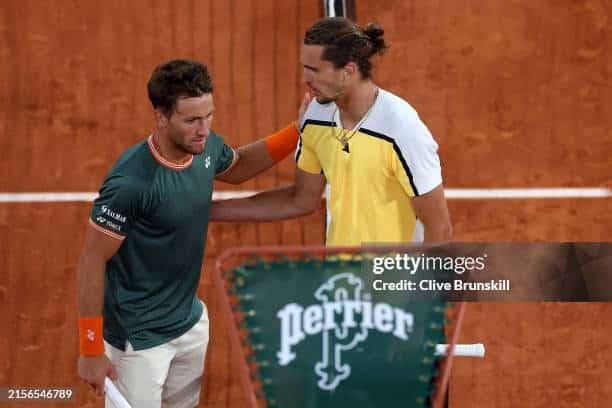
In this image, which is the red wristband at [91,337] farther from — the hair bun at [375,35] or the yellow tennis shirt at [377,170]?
the hair bun at [375,35]

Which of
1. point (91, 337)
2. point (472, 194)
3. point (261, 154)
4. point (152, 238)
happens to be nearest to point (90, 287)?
point (91, 337)

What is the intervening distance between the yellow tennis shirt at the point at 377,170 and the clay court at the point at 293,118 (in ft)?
3.73

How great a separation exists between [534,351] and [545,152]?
2.70 ft

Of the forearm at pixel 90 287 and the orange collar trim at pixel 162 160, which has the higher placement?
the orange collar trim at pixel 162 160

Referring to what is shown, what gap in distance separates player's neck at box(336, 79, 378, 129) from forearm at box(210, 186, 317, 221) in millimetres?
440

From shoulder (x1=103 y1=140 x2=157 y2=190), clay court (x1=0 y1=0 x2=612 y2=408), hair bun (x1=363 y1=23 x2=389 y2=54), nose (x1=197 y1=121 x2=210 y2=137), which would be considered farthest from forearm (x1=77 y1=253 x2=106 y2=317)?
clay court (x1=0 y1=0 x2=612 y2=408)

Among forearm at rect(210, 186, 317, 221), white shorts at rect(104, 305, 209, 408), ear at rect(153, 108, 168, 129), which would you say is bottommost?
white shorts at rect(104, 305, 209, 408)

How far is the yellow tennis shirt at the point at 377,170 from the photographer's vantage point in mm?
3170

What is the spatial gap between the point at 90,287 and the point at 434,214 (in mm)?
1013

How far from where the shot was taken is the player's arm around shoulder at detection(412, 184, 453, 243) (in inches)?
125

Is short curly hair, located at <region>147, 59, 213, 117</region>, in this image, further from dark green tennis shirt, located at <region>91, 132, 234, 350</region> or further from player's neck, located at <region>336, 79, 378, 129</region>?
player's neck, located at <region>336, 79, 378, 129</region>

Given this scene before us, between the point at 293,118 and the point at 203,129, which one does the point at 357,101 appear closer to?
the point at 203,129

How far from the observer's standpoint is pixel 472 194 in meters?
4.51

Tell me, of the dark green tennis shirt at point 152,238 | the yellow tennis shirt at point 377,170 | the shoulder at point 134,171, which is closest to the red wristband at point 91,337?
the dark green tennis shirt at point 152,238
